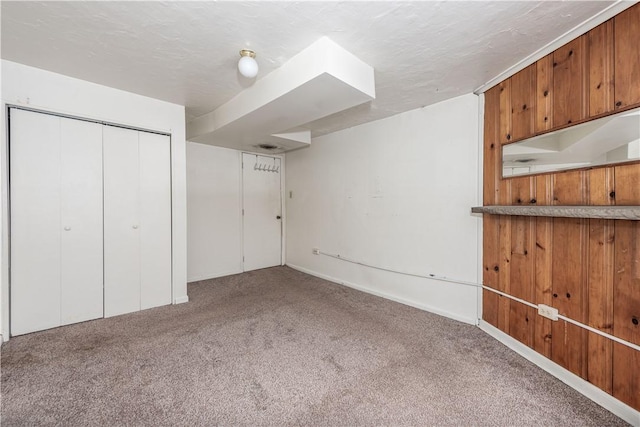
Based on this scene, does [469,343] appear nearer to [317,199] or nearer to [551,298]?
[551,298]

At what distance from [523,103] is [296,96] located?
1.79 metres

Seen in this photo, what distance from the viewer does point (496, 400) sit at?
57.4 inches

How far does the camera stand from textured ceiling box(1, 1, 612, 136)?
4.65ft

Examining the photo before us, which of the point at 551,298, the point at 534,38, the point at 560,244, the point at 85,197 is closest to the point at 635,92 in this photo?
the point at 534,38

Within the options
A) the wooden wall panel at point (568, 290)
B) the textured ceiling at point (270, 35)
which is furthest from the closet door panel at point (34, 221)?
the wooden wall panel at point (568, 290)

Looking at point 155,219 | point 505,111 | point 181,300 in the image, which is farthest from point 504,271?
point 155,219

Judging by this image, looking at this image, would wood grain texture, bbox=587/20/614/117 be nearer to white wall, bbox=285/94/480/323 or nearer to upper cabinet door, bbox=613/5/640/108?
upper cabinet door, bbox=613/5/640/108

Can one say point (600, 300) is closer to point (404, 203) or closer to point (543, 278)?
A: point (543, 278)

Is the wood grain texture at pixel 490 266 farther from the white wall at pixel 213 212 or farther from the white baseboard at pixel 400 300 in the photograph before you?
the white wall at pixel 213 212

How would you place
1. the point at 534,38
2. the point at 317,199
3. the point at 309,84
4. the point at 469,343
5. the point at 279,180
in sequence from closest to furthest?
the point at 534,38
the point at 309,84
the point at 469,343
the point at 317,199
the point at 279,180

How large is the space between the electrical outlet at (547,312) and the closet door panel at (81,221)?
3.87 meters

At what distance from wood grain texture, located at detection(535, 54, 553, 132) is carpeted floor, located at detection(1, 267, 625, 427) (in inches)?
69.1

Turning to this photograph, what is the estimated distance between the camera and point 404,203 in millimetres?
2930

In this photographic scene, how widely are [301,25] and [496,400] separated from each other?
2.59 metres
